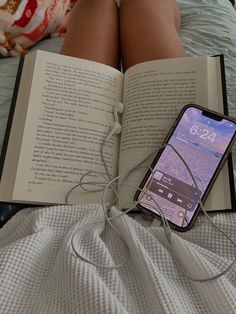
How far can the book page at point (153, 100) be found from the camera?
0.60m

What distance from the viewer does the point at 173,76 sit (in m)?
0.65

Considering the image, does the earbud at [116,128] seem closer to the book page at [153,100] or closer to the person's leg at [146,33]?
the book page at [153,100]

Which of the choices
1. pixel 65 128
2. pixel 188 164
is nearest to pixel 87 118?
pixel 65 128

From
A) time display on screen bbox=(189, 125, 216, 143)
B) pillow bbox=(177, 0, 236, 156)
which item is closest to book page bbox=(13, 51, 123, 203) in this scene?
time display on screen bbox=(189, 125, 216, 143)

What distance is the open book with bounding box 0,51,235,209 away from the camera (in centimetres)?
57

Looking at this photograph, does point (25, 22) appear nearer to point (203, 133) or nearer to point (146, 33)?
point (146, 33)

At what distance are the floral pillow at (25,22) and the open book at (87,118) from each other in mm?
195

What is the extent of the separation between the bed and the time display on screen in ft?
0.36

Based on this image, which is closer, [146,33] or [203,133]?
[203,133]

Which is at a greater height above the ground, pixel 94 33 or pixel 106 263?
pixel 94 33

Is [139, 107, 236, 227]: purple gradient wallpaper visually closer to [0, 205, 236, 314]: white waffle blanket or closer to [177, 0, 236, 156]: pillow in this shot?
[0, 205, 236, 314]: white waffle blanket

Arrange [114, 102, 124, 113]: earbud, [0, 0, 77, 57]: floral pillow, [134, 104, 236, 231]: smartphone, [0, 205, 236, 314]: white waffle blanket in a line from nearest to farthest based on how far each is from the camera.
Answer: [0, 205, 236, 314]: white waffle blanket
[134, 104, 236, 231]: smartphone
[114, 102, 124, 113]: earbud
[0, 0, 77, 57]: floral pillow

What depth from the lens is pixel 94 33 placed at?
0.73m

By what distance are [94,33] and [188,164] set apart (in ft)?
1.01
